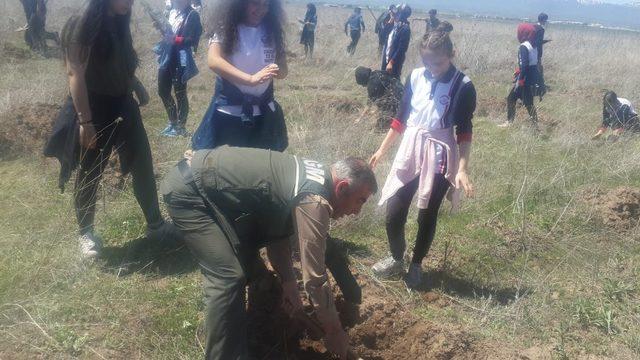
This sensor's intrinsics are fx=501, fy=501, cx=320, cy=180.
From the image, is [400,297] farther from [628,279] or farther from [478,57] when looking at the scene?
[478,57]

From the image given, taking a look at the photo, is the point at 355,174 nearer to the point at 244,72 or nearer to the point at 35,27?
the point at 244,72

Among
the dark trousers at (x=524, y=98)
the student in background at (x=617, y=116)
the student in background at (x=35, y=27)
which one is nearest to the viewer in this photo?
the student in background at (x=617, y=116)

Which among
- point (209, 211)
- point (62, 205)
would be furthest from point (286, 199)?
point (62, 205)

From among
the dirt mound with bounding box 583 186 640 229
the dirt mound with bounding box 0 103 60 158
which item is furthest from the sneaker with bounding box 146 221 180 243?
the dirt mound with bounding box 583 186 640 229

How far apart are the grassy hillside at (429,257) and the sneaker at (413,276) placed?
0.23ft

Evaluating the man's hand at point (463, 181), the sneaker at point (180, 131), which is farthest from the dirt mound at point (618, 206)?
the sneaker at point (180, 131)

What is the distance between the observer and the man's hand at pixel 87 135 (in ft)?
9.61

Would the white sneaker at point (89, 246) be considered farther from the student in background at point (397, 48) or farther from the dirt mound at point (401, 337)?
the student in background at point (397, 48)

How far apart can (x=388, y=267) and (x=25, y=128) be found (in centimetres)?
422

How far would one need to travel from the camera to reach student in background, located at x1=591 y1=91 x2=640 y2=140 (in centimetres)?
712

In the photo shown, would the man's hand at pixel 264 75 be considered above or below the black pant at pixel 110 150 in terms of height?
above

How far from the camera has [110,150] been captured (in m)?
3.24

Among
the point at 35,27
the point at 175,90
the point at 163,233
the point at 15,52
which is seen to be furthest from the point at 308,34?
the point at 163,233

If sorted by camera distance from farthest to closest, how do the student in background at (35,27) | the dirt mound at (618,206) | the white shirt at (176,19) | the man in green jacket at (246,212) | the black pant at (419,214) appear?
1. the student in background at (35,27)
2. the white shirt at (176,19)
3. the dirt mound at (618,206)
4. the black pant at (419,214)
5. the man in green jacket at (246,212)
